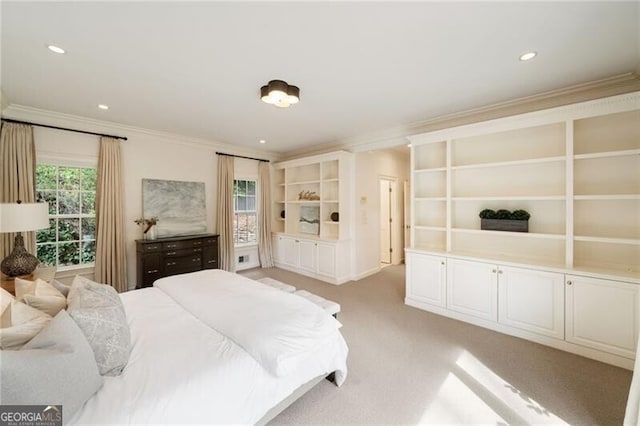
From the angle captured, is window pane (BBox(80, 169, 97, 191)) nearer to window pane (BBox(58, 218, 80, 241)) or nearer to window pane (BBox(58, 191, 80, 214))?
window pane (BBox(58, 191, 80, 214))

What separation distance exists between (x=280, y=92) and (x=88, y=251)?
3.84 metres

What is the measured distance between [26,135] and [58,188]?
74cm

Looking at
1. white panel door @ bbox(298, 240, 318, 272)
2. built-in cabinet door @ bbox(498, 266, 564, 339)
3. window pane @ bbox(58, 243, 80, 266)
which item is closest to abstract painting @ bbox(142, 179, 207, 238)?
window pane @ bbox(58, 243, 80, 266)

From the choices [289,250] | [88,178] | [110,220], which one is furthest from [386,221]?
[88,178]

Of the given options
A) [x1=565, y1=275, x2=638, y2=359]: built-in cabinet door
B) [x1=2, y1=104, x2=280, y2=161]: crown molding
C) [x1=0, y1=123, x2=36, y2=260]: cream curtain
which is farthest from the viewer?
[x1=2, y1=104, x2=280, y2=161]: crown molding

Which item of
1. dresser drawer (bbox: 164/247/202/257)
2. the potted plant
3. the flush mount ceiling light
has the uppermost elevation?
the flush mount ceiling light

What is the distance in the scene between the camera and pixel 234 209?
5438mm

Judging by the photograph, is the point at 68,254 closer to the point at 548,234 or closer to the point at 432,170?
the point at 432,170

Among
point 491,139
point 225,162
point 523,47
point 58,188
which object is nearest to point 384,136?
point 491,139

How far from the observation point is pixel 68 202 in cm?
367

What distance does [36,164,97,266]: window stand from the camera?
350 centimetres

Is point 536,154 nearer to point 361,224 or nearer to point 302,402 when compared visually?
point 361,224

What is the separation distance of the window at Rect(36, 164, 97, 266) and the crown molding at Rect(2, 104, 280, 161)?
612 millimetres

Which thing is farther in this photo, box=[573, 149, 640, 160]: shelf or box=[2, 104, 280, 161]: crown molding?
box=[2, 104, 280, 161]: crown molding
